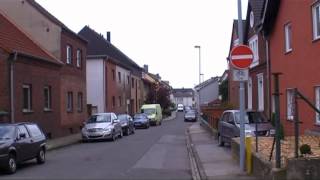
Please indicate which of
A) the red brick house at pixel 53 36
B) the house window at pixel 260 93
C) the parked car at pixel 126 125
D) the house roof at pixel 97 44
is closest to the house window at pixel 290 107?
the house window at pixel 260 93

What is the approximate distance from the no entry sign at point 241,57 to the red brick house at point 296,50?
9.87 ft

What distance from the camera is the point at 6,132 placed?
1747 centimetres

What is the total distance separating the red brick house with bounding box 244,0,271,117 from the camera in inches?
1214

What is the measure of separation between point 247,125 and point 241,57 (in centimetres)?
741

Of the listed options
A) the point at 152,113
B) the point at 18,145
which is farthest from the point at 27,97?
the point at 152,113

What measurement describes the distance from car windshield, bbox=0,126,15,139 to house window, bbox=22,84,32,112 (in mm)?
11721

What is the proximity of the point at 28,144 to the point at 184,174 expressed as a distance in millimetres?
5161

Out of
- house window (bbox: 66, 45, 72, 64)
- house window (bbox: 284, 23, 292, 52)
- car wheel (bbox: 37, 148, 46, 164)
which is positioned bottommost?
car wheel (bbox: 37, 148, 46, 164)

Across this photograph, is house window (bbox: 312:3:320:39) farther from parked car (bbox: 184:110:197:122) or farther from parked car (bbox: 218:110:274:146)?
parked car (bbox: 184:110:197:122)

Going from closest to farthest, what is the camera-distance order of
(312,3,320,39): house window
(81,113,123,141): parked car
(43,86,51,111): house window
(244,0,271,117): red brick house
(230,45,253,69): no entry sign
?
(230,45,253,69): no entry sign, (312,3,320,39): house window, (244,0,271,117): red brick house, (81,113,123,141): parked car, (43,86,51,111): house window

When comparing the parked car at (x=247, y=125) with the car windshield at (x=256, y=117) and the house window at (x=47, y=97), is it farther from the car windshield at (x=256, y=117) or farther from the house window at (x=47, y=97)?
the house window at (x=47, y=97)

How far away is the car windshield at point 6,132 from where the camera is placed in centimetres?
1719

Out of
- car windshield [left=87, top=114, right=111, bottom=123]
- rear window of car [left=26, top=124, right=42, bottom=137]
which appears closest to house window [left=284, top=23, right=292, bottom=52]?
rear window of car [left=26, top=124, right=42, bottom=137]

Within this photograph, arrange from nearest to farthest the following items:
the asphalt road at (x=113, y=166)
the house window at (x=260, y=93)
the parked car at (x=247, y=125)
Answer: the asphalt road at (x=113, y=166) < the parked car at (x=247, y=125) < the house window at (x=260, y=93)
